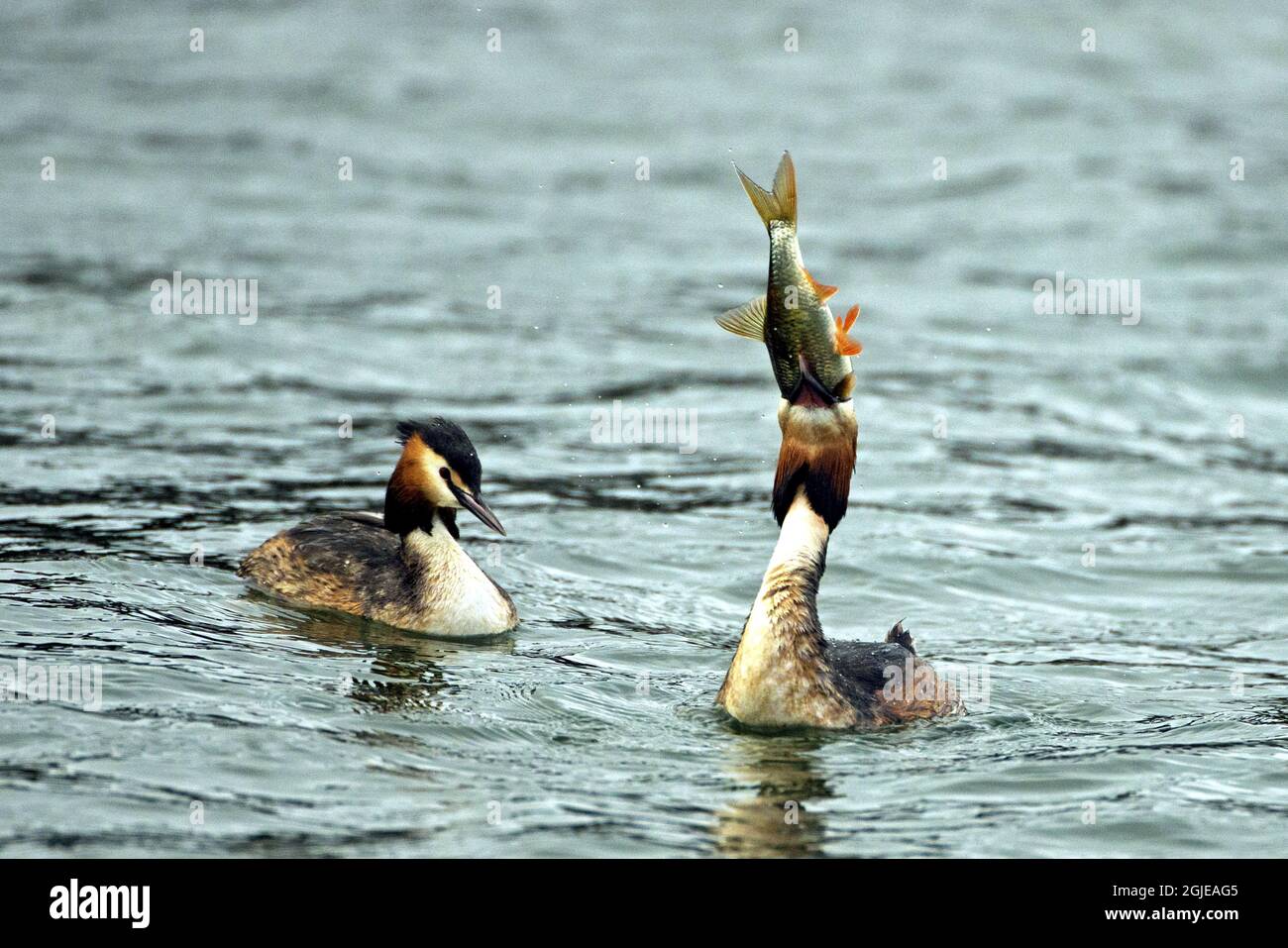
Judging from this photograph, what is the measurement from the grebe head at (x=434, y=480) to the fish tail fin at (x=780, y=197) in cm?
295

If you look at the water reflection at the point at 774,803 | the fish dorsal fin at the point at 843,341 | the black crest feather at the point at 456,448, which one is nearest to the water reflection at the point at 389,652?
the black crest feather at the point at 456,448

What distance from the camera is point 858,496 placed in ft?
49.5

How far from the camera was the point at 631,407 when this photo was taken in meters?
17.3

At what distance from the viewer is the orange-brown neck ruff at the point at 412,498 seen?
11086 mm

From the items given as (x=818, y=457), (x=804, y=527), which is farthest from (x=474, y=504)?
(x=818, y=457)

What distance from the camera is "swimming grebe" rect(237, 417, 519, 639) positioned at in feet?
35.9

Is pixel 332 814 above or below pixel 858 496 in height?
below

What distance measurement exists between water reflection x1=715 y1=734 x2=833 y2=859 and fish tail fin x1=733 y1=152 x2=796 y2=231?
248cm

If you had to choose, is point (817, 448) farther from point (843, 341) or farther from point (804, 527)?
point (843, 341)

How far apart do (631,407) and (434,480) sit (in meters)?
6.43

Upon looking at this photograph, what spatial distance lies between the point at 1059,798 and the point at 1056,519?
6241 mm

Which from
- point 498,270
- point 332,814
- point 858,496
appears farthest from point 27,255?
point 332,814

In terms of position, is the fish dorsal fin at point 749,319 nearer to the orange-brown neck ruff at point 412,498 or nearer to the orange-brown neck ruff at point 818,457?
the orange-brown neck ruff at point 818,457

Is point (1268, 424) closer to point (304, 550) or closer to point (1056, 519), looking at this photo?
point (1056, 519)
